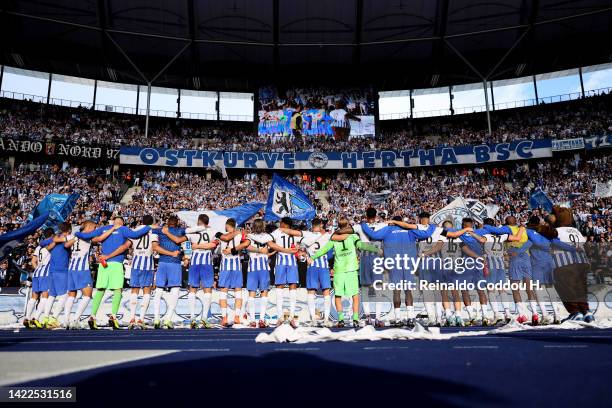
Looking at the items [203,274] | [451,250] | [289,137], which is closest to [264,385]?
[203,274]

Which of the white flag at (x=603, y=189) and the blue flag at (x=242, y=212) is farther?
the white flag at (x=603, y=189)

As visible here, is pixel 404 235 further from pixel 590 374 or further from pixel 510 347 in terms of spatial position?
pixel 590 374

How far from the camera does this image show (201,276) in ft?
31.4

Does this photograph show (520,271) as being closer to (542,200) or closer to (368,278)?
(368,278)

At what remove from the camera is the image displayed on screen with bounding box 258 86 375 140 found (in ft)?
124

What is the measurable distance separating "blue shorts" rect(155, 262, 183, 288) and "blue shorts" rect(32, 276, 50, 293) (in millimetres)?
2452

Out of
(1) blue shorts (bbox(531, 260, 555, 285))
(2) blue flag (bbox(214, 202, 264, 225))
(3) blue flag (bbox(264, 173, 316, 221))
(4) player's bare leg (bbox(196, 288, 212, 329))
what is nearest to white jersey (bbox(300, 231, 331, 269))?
(4) player's bare leg (bbox(196, 288, 212, 329))

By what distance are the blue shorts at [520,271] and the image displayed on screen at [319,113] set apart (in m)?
29.0

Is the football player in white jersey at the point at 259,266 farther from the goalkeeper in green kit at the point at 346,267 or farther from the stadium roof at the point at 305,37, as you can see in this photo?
the stadium roof at the point at 305,37

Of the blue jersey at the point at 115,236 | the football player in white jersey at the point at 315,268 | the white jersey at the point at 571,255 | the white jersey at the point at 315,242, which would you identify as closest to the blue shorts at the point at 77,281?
the blue jersey at the point at 115,236

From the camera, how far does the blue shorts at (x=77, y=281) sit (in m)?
9.46

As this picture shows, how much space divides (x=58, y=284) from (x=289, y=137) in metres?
29.7

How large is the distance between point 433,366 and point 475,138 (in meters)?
34.6

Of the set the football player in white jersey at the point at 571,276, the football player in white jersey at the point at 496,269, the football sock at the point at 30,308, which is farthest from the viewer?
the football sock at the point at 30,308
